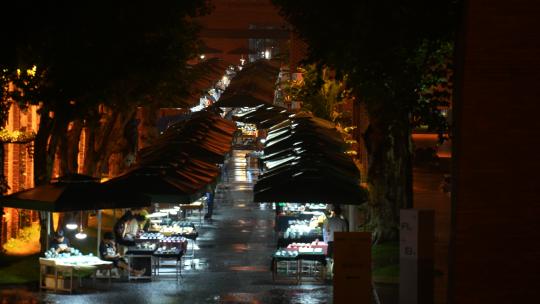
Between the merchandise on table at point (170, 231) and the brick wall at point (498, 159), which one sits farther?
the merchandise on table at point (170, 231)

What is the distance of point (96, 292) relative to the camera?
66.1 feet

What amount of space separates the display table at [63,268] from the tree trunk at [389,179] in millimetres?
8011

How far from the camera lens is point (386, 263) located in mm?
24016

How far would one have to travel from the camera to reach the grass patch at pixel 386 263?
22234mm

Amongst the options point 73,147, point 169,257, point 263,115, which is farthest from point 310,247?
point 263,115

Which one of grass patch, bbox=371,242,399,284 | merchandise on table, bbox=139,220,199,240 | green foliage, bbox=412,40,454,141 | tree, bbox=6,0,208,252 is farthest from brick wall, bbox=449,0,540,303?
merchandise on table, bbox=139,220,199,240

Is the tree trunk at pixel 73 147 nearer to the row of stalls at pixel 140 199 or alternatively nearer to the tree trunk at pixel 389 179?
the row of stalls at pixel 140 199


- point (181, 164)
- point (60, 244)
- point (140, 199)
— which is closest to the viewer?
point (60, 244)

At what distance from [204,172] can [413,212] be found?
9100 millimetres

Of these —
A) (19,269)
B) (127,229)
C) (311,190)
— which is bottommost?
(19,269)

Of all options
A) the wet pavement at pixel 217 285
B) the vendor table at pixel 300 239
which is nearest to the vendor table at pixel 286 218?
the wet pavement at pixel 217 285

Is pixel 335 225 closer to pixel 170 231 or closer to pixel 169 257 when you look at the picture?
pixel 169 257

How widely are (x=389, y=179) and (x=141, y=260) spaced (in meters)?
7.24

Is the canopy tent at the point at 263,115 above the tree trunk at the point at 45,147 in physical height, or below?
above
